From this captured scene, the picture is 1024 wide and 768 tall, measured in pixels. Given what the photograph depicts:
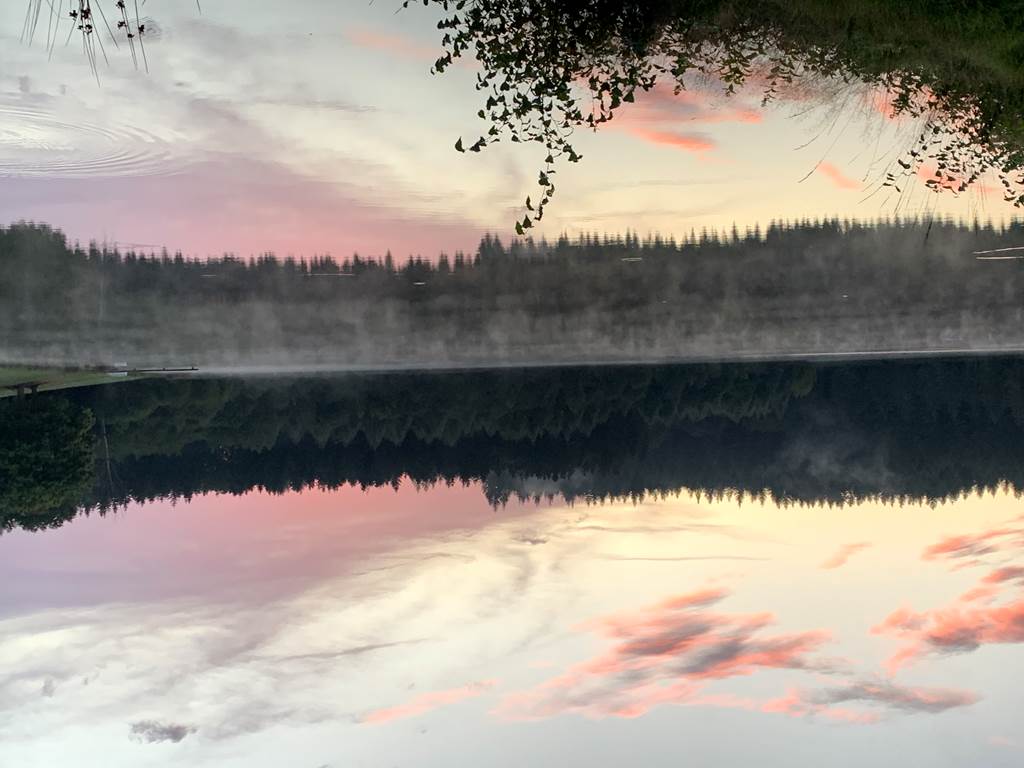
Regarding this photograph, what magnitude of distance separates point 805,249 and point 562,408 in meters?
6.24

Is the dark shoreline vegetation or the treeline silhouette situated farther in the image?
the dark shoreline vegetation

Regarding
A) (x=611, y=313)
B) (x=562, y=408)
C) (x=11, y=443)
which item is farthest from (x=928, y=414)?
(x=11, y=443)

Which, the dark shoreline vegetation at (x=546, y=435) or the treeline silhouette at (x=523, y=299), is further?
the dark shoreline vegetation at (x=546, y=435)

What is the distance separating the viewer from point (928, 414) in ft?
55.9

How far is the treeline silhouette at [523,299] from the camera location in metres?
11.1

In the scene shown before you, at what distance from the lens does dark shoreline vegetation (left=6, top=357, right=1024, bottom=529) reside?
1197 cm

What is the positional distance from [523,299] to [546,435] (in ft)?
14.9

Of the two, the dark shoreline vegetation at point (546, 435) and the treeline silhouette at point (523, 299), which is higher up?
the treeline silhouette at point (523, 299)

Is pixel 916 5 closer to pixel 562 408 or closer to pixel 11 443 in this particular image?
pixel 562 408

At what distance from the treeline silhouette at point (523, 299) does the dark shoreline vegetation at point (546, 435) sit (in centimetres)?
168

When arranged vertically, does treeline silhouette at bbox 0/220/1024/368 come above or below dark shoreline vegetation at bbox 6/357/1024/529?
above

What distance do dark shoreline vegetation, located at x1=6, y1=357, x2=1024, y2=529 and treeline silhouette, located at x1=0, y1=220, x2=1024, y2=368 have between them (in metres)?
1.68

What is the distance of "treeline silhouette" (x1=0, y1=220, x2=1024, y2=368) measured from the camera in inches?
436

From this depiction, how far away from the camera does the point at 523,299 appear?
39.3 ft
